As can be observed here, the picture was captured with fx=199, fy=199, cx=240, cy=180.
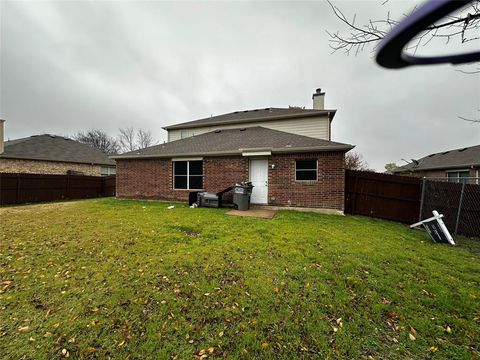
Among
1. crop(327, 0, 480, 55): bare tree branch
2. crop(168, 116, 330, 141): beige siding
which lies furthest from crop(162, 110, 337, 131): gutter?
crop(327, 0, 480, 55): bare tree branch

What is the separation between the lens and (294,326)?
2.53m

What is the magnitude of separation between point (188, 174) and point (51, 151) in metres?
17.1

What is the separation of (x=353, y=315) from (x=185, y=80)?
18885 millimetres

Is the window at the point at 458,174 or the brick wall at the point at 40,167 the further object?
the brick wall at the point at 40,167

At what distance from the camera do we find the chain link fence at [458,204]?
6.50 m

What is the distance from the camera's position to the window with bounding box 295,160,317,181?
29.7 feet

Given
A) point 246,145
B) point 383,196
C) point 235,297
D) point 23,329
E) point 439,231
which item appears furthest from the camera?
point 246,145

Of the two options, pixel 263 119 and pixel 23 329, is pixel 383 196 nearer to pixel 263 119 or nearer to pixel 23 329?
pixel 263 119

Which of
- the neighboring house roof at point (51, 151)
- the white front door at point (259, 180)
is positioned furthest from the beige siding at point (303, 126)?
the neighboring house roof at point (51, 151)

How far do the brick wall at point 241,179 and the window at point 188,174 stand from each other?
29 cm

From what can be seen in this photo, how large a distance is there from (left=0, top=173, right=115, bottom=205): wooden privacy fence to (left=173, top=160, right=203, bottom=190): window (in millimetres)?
9358

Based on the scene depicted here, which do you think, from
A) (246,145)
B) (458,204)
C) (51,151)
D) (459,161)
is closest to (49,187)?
(51,151)

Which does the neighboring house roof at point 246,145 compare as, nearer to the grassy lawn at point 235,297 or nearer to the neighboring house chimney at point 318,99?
the neighboring house chimney at point 318,99

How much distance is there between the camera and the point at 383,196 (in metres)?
8.41
